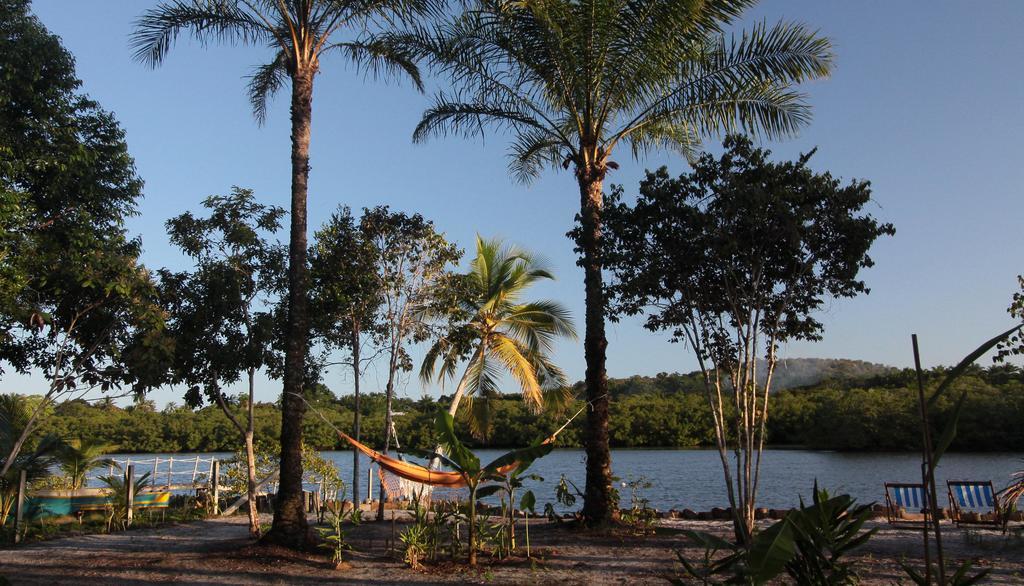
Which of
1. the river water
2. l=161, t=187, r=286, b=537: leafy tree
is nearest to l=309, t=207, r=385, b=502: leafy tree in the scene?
l=161, t=187, r=286, b=537: leafy tree

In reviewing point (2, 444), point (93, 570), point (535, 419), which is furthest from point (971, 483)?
point (535, 419)

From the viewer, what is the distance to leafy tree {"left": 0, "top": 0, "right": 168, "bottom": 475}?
8.06m

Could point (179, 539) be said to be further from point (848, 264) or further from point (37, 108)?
point (848, 264)

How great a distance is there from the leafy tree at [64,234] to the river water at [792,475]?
623 cm

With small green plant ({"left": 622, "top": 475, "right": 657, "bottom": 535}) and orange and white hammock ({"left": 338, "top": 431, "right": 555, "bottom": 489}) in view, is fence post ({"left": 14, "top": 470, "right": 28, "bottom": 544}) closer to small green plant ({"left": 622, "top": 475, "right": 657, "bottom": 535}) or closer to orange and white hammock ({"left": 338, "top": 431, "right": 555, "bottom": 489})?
orange and white hammock ({"left": 338, "top": 431, "right": 555, "bottom": 489})

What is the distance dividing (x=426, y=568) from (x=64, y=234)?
20.5 feet

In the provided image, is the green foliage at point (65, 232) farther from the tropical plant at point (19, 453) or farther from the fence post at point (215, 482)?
the fence post at point (215, 482)

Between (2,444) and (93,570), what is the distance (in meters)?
5.90

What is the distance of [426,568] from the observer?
22.1ft

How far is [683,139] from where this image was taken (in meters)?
11.2

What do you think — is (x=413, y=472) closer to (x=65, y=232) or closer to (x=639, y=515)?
(x=639, y=515)

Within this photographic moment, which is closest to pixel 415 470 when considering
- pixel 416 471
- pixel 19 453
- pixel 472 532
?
pixel 416 471

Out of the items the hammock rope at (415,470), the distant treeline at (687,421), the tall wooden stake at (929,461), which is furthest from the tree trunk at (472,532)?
the distant treeline at (687,421)

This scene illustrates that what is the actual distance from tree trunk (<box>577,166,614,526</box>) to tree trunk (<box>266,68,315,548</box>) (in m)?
3.63
